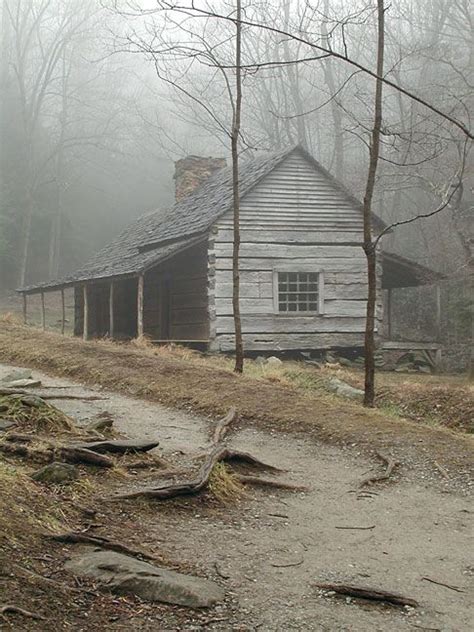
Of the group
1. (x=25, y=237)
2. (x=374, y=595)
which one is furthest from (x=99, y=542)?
(x=25, y=237)

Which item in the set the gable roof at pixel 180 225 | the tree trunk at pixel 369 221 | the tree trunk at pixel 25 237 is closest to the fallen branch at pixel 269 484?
the tree trunk at pixel 369 221

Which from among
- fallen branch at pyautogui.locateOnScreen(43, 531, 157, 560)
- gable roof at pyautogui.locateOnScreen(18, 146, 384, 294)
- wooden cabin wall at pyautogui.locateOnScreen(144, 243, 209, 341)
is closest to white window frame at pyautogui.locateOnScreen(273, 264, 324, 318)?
wooden cabin wall at pyautogui.locateOnScreen(144, 243, 209, 341)

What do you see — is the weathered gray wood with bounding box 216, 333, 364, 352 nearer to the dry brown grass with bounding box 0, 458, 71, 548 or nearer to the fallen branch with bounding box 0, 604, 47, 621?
the dry brown grass with bounding box 0, 458, 71, 548

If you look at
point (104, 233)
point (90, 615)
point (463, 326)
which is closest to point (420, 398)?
point (90, 615)

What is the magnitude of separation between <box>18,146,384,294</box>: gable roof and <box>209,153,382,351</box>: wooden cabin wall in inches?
12.1

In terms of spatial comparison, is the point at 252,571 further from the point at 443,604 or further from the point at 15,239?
the point at 15,239

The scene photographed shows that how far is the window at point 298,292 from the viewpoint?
21.3m

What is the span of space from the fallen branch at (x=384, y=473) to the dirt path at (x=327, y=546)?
4.5 inches

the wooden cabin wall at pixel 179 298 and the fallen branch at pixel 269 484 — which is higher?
the wooden cabin wall at pixel 179 298

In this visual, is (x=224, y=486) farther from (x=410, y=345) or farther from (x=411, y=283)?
(x=411, y=283)

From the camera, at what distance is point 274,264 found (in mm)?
21062

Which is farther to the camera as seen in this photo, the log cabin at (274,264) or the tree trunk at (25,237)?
the tree trunk at (25,237)

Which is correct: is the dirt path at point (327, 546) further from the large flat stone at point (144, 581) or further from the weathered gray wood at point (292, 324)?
the weathered gray wood at point (292, 324)

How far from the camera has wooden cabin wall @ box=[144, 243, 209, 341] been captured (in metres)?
21.2
